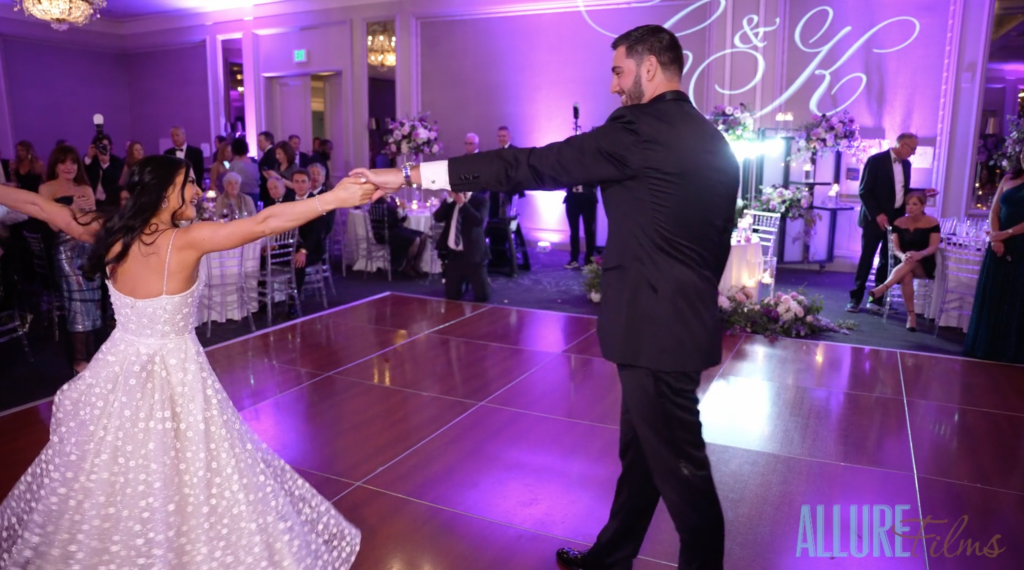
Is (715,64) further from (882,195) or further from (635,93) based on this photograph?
(635,93)

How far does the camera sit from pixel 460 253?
719 cm

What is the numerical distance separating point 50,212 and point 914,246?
6647 millimetres

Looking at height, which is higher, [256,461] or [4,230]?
[4,230]

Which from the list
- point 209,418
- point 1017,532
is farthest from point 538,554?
point 1017,532

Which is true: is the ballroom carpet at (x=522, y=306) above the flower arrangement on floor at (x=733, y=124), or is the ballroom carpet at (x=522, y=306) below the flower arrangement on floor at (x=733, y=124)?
below

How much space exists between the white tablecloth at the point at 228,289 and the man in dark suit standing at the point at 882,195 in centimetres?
569

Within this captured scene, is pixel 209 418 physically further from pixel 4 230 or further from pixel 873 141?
pixel 873 141

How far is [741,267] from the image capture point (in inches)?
255

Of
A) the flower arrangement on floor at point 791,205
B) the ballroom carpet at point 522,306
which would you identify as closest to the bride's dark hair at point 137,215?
the ballroom carpet at point 522,306

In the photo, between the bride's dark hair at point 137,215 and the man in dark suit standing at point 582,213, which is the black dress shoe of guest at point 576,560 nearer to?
the bride's dark hair at point 137,215

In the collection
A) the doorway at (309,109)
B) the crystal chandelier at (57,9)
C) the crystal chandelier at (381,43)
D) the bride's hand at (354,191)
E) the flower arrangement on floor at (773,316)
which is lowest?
the flower arrangement on floor at (773,316)

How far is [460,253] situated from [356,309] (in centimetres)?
120

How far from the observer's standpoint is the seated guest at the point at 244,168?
8.51 metres

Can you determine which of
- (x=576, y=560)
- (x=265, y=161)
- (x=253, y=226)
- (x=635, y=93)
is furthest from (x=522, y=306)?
(x=635, y=93)
